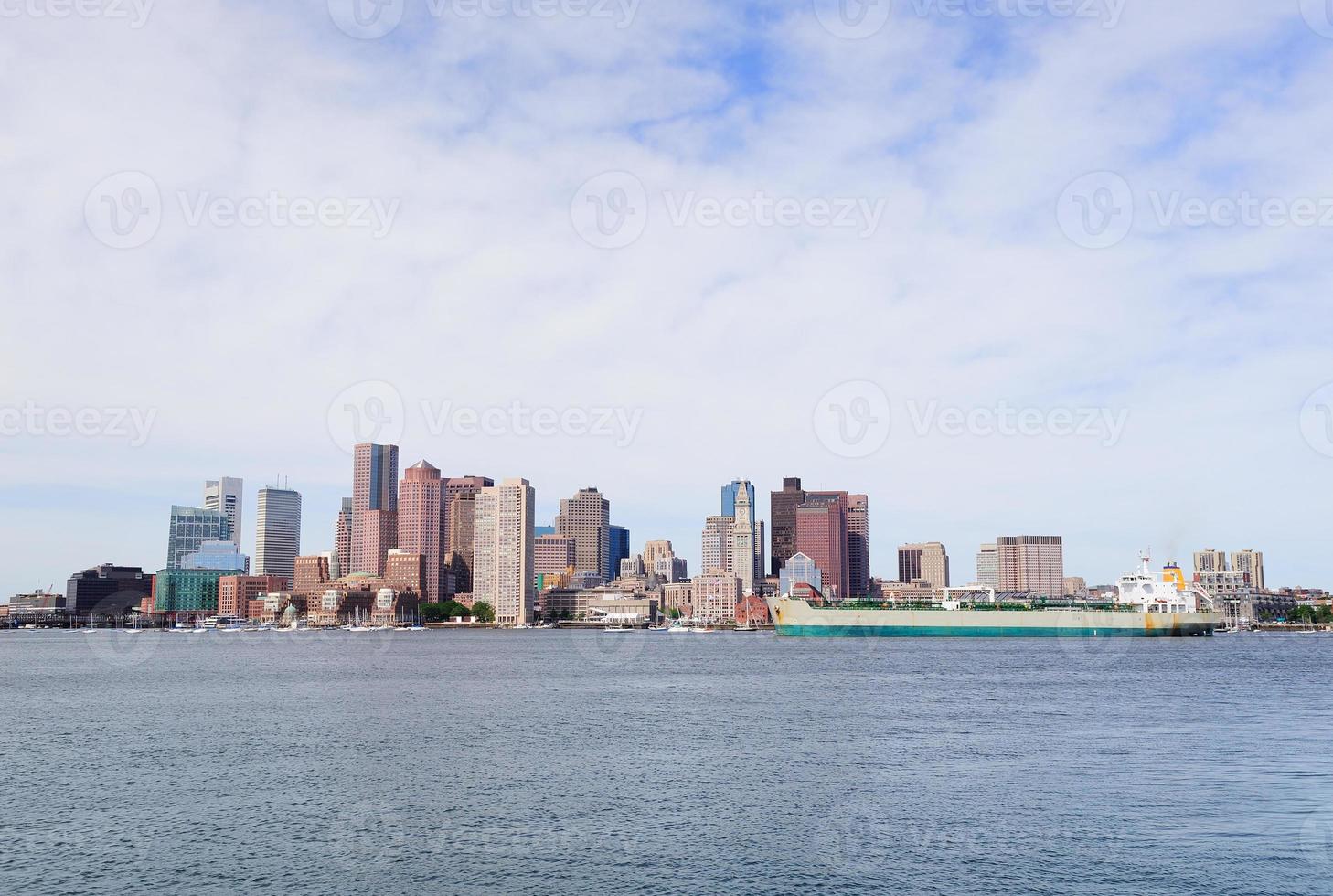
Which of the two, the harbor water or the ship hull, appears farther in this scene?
the ship hull

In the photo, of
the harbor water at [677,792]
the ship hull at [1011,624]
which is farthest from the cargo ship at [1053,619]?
the harbor water at [677,792]

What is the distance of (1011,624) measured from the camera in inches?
7480

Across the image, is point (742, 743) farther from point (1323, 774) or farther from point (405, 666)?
point (405, 666)

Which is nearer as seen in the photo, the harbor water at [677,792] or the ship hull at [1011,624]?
the harbor water at [677,792]

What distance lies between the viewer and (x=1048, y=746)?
177ft

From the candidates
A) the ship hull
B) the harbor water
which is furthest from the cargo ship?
the harbor water

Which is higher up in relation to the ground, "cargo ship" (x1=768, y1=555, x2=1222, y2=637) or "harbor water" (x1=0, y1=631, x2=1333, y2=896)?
"cargo ship" (x1=768, y1=555, x2=1222, y2=637)

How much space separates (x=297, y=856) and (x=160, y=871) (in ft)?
12.6

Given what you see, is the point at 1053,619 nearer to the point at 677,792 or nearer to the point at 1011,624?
the point at 1011,624

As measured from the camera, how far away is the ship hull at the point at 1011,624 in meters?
187

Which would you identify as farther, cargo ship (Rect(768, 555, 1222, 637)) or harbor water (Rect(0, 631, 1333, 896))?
cargo ship (Rect(768, 555, 1222, 637))

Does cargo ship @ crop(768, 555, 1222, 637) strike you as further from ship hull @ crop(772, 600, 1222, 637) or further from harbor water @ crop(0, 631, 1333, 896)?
harbor water @ crop(0, 631, 1333, 896)

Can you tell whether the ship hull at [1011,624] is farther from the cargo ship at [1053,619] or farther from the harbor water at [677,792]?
the harbor water at [677,792]

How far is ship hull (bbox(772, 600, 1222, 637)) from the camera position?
187000 millimetres
